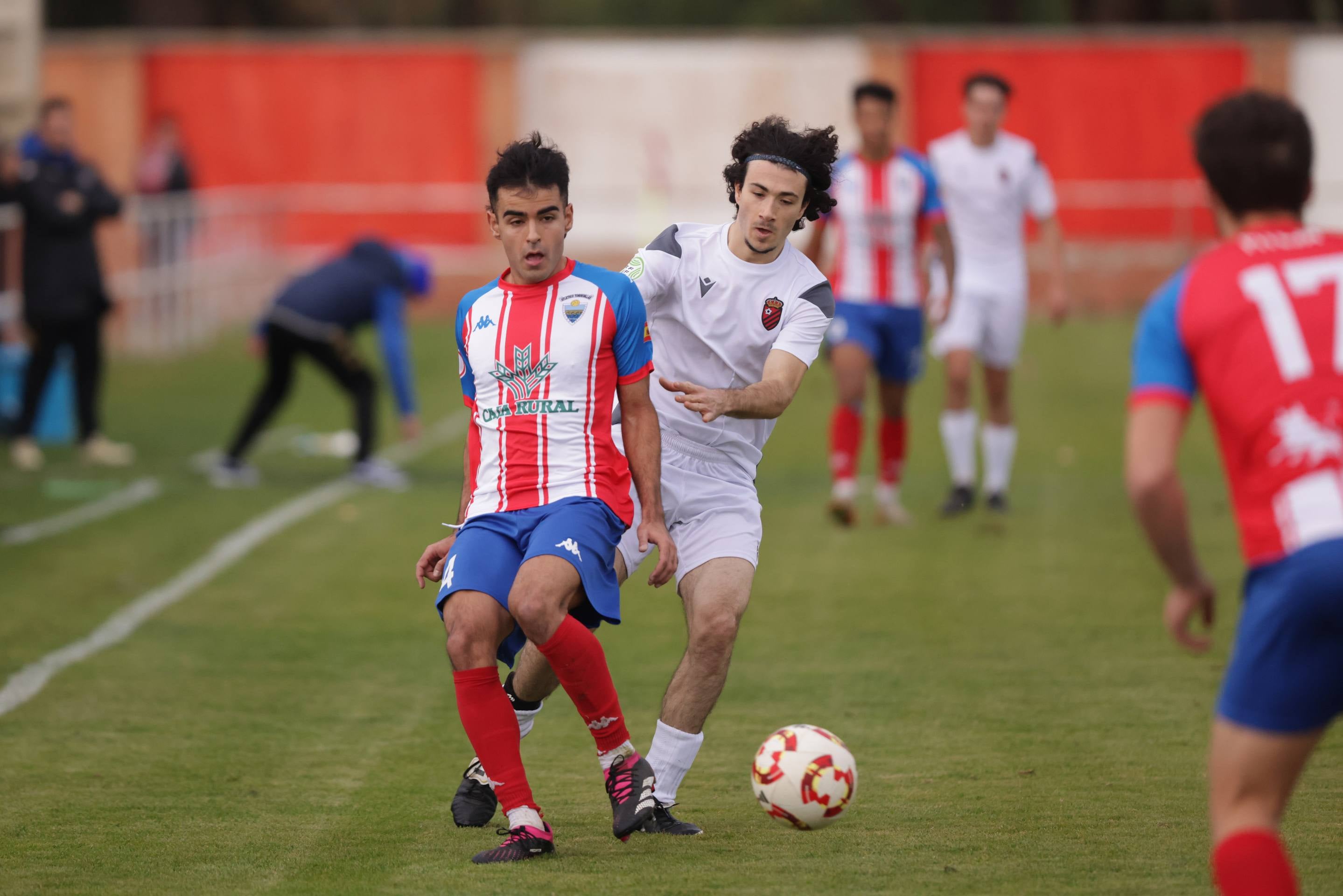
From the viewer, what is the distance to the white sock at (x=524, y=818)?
15.7ft

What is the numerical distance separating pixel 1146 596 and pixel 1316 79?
20909 mm

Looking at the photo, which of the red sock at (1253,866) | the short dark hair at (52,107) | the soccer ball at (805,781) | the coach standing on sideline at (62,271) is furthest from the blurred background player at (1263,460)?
the short dark hair at (52,107)

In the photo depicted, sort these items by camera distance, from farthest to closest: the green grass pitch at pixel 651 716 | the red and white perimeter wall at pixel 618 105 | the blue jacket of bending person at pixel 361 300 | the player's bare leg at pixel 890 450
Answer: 1. the red and white perimeter wall at pixel 618 105
2. the blue jacket of bending person at pixel 361 300
3. the player's bare leg at pixel 890 450
4. the green grass pitch at pixel 651 716

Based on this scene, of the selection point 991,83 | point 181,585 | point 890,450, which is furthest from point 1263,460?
point 991,83

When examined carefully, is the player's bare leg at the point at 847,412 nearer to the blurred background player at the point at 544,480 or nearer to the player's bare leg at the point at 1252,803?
the blurred background player at the point at 544,480

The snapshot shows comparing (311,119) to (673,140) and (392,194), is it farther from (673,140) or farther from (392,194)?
(673,140)

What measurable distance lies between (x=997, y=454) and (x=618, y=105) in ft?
59.5

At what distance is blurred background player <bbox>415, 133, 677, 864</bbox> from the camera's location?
477 centimetres

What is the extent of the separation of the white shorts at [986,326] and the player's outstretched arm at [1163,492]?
24.4 feet

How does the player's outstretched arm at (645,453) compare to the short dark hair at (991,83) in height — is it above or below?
below

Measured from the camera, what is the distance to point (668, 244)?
18.2 ft

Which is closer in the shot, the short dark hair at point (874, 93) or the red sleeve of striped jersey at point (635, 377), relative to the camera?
the red sleeve of striped jersey at point (635, 377)

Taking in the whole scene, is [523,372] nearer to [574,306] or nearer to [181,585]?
[574,306]

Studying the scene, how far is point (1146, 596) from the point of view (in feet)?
28.8
